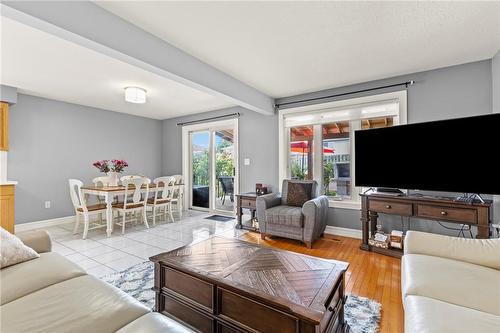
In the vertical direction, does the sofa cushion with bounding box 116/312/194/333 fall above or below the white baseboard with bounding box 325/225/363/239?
above

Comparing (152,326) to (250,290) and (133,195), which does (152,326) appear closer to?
(250,290)

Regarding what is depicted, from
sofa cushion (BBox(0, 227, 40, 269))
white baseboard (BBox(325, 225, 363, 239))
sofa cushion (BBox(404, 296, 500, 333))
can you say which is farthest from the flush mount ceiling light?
sofa cushion (BBox(404, 296, 500, 333))

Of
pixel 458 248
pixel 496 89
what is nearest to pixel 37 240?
pixel 458 248

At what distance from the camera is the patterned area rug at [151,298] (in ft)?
5.45

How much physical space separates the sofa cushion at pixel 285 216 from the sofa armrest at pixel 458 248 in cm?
150

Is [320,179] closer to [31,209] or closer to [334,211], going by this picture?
[334,211]

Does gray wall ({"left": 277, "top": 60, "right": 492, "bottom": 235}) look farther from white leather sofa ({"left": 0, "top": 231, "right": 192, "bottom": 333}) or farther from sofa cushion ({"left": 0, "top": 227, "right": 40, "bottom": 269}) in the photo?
sofa cushion ({"left": 0, "top": 227, "right": 40, "bottom": 269})

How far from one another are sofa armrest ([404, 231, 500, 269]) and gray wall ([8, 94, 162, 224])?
225 inches

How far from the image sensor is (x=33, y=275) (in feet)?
4.45

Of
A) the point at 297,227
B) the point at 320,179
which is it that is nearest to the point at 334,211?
the point at 320,179

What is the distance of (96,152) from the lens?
5.03m

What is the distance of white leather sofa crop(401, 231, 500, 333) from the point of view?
1045 millimetres

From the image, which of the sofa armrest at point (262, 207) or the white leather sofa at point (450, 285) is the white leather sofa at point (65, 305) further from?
the sofa armrest at point (262, 207)

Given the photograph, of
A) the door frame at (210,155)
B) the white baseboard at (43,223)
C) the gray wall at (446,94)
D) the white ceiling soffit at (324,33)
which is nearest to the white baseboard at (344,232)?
the gray wall at (446,94)
